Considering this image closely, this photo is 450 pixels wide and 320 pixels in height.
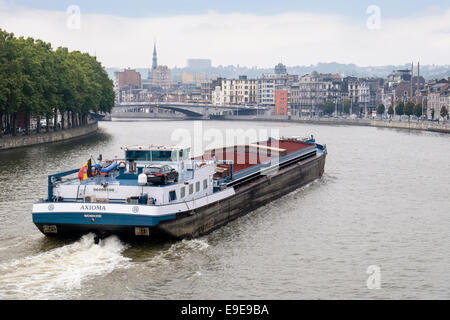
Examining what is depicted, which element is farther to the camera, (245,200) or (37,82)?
(37,82)

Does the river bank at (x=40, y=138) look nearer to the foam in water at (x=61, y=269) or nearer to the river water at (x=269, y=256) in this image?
the river water at (x=269, y=256)

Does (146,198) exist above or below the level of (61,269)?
above

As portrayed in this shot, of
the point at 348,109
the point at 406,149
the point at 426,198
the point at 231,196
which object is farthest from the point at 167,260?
the point at 348,109


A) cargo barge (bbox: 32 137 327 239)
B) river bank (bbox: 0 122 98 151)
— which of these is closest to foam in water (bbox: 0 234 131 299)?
cargo barge (bbox: 32 137 327 239)

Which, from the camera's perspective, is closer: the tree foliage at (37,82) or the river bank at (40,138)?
the tree foliage at (37,82)

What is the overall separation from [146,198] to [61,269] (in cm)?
490

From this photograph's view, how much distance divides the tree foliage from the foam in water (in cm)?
4141

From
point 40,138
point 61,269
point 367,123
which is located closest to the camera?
point 61,269

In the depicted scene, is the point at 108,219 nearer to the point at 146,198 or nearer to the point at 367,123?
the point at 146,198

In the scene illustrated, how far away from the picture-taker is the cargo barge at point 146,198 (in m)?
25.6

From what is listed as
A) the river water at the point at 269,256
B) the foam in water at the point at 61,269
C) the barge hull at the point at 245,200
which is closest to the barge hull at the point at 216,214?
the barge hull at the point at 245,200

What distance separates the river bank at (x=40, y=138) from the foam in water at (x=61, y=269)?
144 feet

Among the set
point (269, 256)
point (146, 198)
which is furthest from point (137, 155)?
point (269, 256)

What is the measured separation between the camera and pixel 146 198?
2647cm
